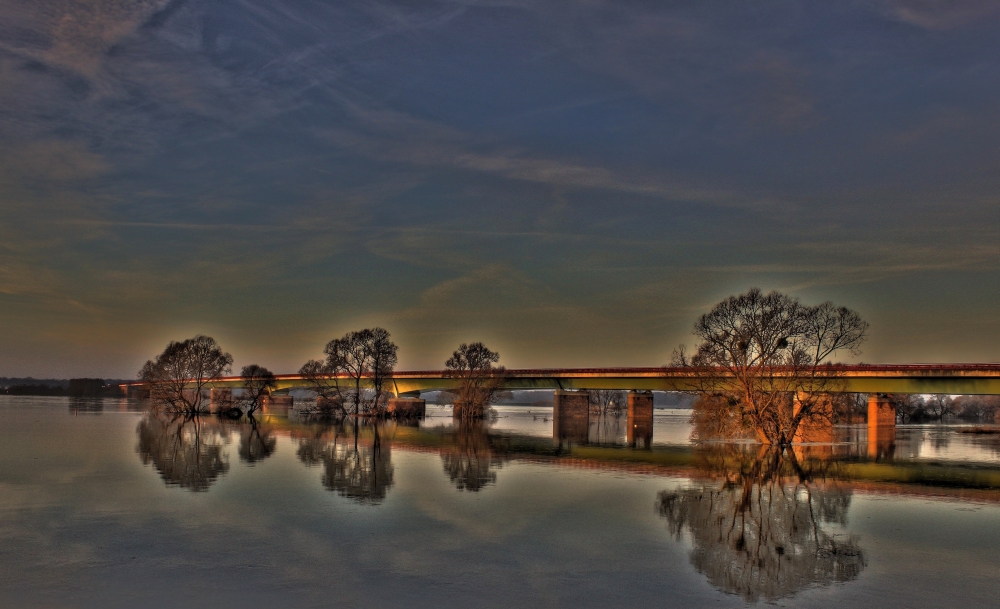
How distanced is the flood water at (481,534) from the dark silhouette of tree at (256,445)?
4.64 ft

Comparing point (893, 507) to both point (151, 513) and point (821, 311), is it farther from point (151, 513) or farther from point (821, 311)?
point (821, 311)

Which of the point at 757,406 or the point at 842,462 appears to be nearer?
the point at 842,462

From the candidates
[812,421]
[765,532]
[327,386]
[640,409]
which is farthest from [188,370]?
[765,532]

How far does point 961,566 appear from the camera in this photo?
2098cm

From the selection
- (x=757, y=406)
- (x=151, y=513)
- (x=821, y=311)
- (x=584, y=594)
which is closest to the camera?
(x=584, y=594)

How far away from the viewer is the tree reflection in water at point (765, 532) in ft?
62.1

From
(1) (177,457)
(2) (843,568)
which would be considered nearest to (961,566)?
(2) (843,568)

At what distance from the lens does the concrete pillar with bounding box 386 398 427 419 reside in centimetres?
12719

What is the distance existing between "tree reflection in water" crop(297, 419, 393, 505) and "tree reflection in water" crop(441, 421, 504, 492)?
10.6ft

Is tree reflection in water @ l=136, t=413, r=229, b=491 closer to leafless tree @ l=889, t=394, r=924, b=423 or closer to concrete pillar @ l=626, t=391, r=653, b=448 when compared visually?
concrete pillar @ l=626, t=391, r=653, b=448

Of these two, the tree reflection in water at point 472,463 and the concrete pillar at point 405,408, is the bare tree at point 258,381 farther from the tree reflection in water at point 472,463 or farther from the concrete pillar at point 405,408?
the tree reflection in water at point 472,463

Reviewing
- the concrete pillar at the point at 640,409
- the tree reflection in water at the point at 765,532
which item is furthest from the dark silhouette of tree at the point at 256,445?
the concrete pillar at the point at 640,409

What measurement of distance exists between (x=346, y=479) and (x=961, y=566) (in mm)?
24347

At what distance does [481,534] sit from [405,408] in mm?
110551
